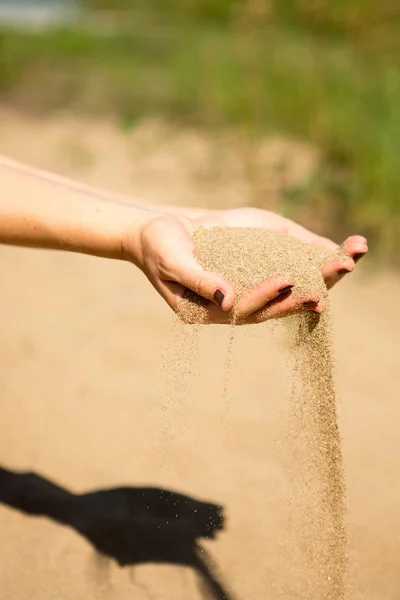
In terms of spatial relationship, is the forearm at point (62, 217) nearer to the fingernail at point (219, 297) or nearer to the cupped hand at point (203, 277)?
the cupped hand at point (203, 277)

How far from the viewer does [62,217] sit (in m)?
1.95

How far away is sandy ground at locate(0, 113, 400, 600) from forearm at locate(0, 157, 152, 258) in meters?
0.72

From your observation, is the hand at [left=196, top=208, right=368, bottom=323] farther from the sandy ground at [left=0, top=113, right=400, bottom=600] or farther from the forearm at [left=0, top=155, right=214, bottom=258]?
the sandy ground at [left=0, top=113, right=400, bottom=600]

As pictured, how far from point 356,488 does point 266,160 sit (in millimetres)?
3712

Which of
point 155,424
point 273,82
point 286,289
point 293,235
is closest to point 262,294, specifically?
point 286,289

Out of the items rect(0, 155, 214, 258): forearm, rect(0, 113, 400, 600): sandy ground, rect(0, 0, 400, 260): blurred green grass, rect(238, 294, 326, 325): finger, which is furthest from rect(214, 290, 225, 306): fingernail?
rect(0, 0, 400, 260): blurred green grass

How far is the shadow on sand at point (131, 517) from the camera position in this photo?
230 centimetres

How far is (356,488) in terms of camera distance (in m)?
2.65

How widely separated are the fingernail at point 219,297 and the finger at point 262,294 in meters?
0.06

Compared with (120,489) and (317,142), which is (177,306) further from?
(317,142)

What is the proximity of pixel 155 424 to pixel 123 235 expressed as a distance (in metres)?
A: 1.16

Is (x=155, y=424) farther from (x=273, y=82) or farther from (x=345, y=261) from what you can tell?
(x=273, y=82)

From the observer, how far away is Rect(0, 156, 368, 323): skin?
1.79m

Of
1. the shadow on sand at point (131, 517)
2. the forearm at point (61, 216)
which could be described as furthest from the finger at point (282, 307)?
the shadow on sand at point (131, 517)
